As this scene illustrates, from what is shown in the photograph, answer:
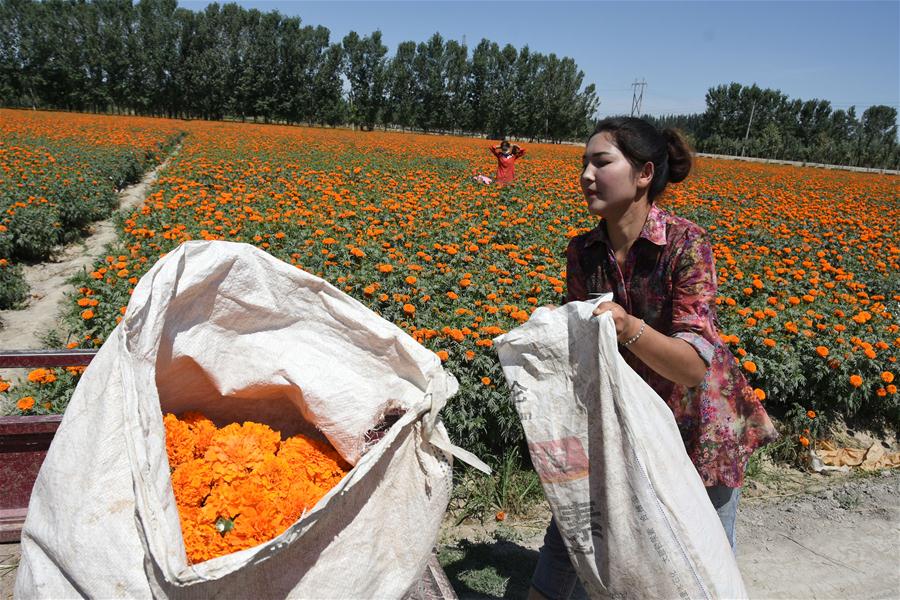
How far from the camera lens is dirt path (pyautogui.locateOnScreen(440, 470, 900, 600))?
7.88ft

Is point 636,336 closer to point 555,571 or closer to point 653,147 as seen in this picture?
point 653,147

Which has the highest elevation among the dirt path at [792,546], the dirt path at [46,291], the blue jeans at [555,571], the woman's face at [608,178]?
the woman's face at [608,178]

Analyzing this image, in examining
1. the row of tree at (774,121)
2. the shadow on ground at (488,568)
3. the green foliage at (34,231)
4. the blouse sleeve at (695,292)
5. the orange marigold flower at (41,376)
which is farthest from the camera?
the row of tree at (774,121)

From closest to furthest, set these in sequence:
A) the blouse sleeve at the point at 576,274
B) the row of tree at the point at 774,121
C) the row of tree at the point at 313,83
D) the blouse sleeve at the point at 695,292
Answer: the blouse sleeve at the point at 695,292
the blouse sleeve at the point at 576,274
the row of tree at the point at 313,83
the row of tree at the point at 774,121

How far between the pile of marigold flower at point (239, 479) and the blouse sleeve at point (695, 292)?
0.96 meters

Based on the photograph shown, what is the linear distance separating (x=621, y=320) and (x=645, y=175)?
0.45 metres

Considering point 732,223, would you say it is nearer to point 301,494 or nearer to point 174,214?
point 174,214

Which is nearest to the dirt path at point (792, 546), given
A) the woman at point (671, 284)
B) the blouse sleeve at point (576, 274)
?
the woman at point (671, 284)

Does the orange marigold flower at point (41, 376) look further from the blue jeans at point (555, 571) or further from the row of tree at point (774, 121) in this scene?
the row of tree at point (774, 121)

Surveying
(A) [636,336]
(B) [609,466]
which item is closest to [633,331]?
(A) [636,336]

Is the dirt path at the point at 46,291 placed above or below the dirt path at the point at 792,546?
above

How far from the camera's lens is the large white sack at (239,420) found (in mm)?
965

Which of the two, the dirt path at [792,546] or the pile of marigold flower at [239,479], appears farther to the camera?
the dirt path at [792,546]

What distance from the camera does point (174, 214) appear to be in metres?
5.95
